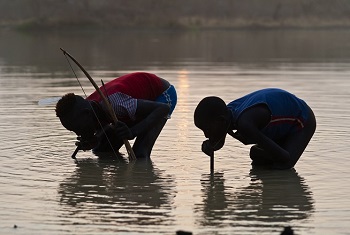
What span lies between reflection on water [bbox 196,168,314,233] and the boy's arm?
8.9 inches

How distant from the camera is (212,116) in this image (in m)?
9.43

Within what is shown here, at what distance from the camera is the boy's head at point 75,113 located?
1013 centimetres

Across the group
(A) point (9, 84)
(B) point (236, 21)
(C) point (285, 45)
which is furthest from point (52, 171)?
(B) point (236, 21)

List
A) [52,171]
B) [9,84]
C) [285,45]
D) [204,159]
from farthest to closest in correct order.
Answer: [285,45] < [9,84] < [204,159] < [52,171]

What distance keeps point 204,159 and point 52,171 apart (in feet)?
5.48

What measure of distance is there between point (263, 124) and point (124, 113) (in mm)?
1571

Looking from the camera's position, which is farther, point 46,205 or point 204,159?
point 204,159

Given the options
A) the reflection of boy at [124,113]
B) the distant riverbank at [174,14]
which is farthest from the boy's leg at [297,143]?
the distant riverbank at [174,14]

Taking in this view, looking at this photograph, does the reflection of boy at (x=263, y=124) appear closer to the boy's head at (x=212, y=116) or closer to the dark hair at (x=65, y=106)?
the boy's head at (x=212, y=116)

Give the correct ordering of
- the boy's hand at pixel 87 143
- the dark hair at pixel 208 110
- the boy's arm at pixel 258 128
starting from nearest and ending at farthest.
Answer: the dark hair at pixel 208 110, the boy's arm at pixel 258 128, the boy's hand at pixel 87 143

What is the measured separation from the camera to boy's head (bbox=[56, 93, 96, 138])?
1013 centimetres

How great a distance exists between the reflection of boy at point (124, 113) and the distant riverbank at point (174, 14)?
141ft

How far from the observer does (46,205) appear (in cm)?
845

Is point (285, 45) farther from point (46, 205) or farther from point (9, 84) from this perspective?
point (46, 205)
